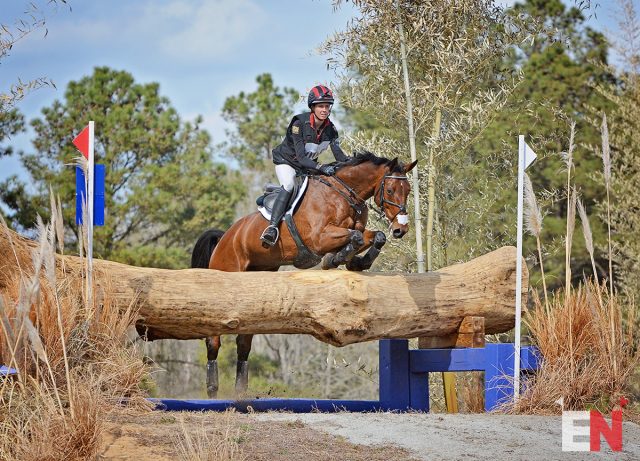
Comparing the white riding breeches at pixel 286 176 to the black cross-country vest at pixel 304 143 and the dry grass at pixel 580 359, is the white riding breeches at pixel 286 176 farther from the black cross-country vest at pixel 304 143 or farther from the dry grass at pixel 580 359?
the dry grass at pixel 580 359

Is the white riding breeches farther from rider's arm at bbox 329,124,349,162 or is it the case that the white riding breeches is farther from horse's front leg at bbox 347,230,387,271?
horse's front leg at bbox 347,230,387,271

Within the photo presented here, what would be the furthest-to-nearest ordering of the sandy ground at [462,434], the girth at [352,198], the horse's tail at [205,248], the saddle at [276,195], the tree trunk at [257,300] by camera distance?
1. the horse's tail at [205,248]
2. the saddle at [276,195]
3. the girth at [352,198]
4. the tree trunk at [257,300]
5. the sandy ground at [462,434]

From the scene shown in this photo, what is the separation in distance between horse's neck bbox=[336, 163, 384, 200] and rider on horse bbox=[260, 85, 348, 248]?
20cm

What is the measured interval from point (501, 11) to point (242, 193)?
1260 centimetres

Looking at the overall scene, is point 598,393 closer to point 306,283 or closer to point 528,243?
point 306,283

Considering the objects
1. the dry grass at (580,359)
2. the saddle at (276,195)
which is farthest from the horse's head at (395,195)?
the dry grass at (580,359)

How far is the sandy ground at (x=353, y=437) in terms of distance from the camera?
5035mm

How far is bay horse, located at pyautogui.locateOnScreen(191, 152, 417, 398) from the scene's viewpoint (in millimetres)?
7434

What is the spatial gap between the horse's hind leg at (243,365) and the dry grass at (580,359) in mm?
2403

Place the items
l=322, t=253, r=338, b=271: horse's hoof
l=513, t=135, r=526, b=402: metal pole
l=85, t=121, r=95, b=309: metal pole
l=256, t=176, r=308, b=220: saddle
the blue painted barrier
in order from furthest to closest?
l=256, t=176, r=308, b=220: saddle < l=322, t=253, r=338, b=271: horse's hoof < the blue painted barrier < l=513, t=135, r=526, b=402: metal pole < l=85, t=121, r=95, b=309: metal pole

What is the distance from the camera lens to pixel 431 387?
41.7 feet

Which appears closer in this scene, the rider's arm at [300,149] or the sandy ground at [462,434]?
the sandy ground at [462,434]

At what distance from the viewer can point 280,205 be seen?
320 inches

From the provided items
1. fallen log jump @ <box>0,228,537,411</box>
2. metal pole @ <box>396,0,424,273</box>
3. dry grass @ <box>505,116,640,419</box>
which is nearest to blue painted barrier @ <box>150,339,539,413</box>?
fallen log jump @ <box>0,228,537,411</box>
